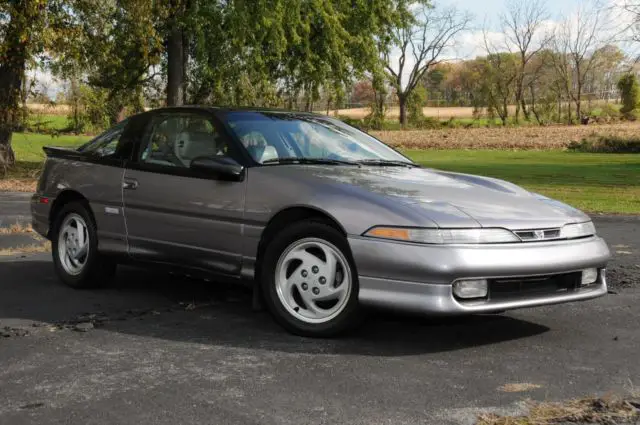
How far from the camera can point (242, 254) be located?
5.56 meters

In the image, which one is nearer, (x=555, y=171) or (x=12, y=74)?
(x=12, y=74)

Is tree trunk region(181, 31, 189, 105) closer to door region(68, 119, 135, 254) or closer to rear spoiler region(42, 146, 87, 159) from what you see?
rear spoiler region(42, 146, 87, 159)

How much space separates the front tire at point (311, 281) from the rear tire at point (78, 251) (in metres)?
1.90

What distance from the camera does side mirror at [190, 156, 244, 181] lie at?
5555 mm

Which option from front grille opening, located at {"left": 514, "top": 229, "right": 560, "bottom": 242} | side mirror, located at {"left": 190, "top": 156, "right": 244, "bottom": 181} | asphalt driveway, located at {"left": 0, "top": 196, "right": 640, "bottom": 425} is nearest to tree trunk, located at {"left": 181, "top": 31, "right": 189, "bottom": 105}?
asphalt driveway, located at {"left": 0, "top": 196, "right": 640, "bottom": 425}

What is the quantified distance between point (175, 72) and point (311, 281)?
19.2 meters

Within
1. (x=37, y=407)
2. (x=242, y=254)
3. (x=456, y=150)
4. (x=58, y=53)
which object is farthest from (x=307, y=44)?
(x=37, y=407)

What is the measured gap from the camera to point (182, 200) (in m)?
5.90

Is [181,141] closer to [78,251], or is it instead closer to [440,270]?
[78,251]

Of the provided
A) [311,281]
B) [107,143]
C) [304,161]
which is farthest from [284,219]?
[107,143]

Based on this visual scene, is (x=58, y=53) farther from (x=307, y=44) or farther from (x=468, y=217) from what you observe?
(x=468, y=217)

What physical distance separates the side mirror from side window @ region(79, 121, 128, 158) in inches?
51.4

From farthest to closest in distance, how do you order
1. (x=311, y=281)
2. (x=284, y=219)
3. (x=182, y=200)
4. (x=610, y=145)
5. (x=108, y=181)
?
(x=610, y=145)
(x=108, y=181)
(x=182, y=200)
(x=284, y=219)
(x=311, y=281)

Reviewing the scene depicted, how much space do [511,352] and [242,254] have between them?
5.90ft
